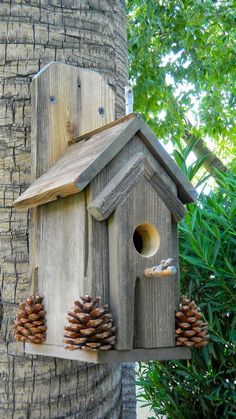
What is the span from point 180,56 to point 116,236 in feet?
13.2

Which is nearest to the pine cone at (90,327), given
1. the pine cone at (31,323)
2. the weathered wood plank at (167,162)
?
the pine cone at (31,323)

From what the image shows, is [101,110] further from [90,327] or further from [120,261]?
[90,327]

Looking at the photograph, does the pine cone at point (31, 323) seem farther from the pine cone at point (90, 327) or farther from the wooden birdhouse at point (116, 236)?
the pine cone at point (90, 327)

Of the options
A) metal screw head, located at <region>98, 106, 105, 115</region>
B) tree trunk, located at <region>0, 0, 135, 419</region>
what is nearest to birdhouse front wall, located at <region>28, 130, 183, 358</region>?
tree trunk, located at <region>0, 0, 135, 419</region>

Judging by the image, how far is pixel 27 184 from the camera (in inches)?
76.1

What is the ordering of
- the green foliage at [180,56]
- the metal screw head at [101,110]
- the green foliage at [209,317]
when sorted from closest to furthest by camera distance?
the metal screw head at [101,110], the green foliage at [209,317], the green foliage at [180,56]

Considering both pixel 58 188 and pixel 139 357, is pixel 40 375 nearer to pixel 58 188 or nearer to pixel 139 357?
pixel 139 357

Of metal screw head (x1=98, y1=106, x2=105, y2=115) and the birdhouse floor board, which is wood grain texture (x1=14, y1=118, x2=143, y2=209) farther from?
the birdhouse floor board

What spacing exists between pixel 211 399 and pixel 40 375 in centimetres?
74

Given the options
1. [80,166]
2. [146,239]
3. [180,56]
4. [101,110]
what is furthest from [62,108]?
[180,56]

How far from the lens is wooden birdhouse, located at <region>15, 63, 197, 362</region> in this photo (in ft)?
4.80

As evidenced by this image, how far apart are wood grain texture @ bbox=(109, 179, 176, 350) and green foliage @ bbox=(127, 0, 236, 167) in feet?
9.49

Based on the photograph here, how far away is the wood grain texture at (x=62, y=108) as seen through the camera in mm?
1851

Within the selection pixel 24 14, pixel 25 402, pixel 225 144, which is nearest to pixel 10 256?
pixel 25 402
